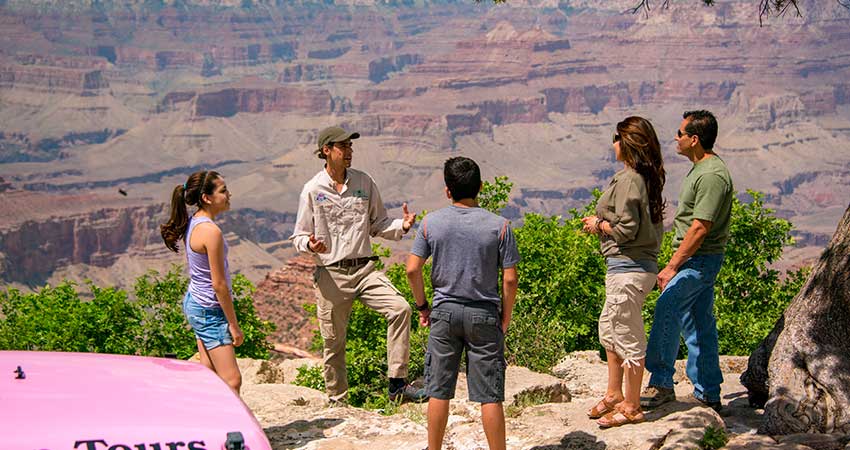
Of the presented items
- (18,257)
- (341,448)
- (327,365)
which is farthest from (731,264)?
(18,257)

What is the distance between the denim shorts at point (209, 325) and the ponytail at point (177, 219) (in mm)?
390

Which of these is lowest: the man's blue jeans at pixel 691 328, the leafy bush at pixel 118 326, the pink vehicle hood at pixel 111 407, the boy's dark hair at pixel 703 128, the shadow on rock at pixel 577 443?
the leafy bush at pixel 118 326

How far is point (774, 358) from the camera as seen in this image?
5.60 meters

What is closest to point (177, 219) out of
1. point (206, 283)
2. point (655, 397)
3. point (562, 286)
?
point (206, 283)

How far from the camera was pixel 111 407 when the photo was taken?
322cm

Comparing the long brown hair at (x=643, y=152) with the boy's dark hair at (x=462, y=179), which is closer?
the boy's dark hair at (x=462, y=179)

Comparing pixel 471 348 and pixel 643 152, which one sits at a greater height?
pixel 643 152

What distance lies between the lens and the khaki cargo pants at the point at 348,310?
655cm

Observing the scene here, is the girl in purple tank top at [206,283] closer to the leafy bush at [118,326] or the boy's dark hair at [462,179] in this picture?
the boy's dark hair at [462,179]

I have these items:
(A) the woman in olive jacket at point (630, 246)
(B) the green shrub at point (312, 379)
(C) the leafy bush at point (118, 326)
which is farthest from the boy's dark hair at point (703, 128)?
(C) the leafy bush at point (118, 326)

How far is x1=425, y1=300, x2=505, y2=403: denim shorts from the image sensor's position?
16.1ft

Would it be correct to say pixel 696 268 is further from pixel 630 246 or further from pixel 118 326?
pixel 118 326

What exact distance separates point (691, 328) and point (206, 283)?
3080 millimetres

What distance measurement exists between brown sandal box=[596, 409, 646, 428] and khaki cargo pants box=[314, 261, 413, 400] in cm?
153
